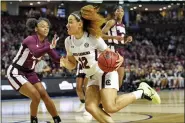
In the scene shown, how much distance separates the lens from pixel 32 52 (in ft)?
25.7

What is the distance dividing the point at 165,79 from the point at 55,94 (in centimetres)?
980

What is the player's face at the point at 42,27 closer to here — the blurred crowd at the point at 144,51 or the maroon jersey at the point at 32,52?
the maroon jersey at the point at 32,52

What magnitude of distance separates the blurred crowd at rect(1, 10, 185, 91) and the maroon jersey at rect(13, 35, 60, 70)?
11321 mm

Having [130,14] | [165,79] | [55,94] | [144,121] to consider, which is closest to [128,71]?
[165,79]

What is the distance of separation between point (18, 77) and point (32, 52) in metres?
0.52

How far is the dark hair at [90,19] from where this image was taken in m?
6.26

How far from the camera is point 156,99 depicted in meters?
7.23

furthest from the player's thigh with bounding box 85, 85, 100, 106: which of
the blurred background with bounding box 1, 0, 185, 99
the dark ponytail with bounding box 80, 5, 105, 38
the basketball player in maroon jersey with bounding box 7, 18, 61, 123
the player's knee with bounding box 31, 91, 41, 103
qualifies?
the blurred background with bounding box 1, 0, 185, 99

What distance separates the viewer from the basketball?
19.7 ft

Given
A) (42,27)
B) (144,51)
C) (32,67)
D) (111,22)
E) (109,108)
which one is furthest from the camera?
(144,51)

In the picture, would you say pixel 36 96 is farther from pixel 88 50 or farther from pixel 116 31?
pixel 116 31

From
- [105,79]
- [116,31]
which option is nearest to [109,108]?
[105,79]

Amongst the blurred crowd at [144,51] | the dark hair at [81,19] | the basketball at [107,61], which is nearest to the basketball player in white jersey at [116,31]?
the dark hair at [81,19]

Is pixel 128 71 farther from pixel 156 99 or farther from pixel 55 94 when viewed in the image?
pixel 156 99
